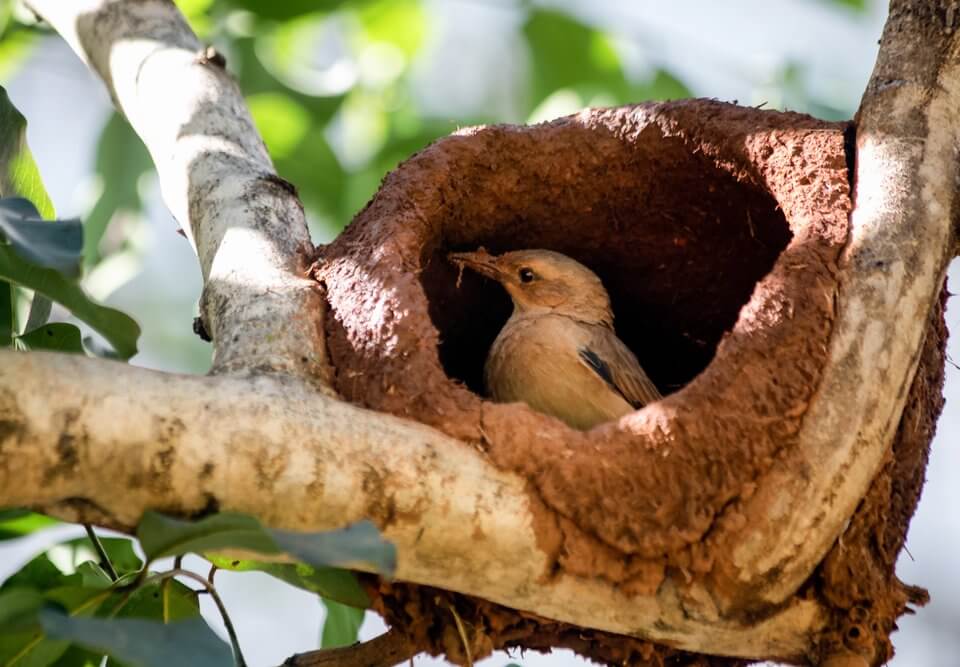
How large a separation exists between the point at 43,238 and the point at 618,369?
2815mm

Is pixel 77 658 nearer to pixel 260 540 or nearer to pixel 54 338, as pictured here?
pixel 54 338

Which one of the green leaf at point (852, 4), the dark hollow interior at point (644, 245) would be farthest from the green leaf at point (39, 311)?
the green leaf at point (852, 4)

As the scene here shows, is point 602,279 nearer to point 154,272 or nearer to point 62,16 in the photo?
point 62,16

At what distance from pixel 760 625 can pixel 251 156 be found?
8.07 ft

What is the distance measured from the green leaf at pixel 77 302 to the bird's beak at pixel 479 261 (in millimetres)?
2399

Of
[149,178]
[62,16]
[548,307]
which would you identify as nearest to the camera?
[62,16]

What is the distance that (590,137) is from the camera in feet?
17.9

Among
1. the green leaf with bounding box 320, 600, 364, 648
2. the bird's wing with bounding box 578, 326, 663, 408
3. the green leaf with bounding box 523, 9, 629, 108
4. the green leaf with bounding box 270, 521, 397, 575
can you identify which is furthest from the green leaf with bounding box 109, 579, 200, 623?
the green leaf with bounding box 523, 9, 629, 108

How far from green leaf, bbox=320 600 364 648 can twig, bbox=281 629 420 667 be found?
597 millimetres

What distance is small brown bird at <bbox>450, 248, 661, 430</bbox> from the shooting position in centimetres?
509

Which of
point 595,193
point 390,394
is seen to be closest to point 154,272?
point 595,193

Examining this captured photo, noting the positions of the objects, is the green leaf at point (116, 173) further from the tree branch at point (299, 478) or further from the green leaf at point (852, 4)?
the green leaf at point (852, 4)

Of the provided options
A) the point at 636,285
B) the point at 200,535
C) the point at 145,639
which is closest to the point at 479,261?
the point at 636,285

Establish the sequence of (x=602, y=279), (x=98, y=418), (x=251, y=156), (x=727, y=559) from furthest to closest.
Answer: (x=602, y=279)
(x=251, y=156)
(x=727, y=559)
(x=98, y=418)
